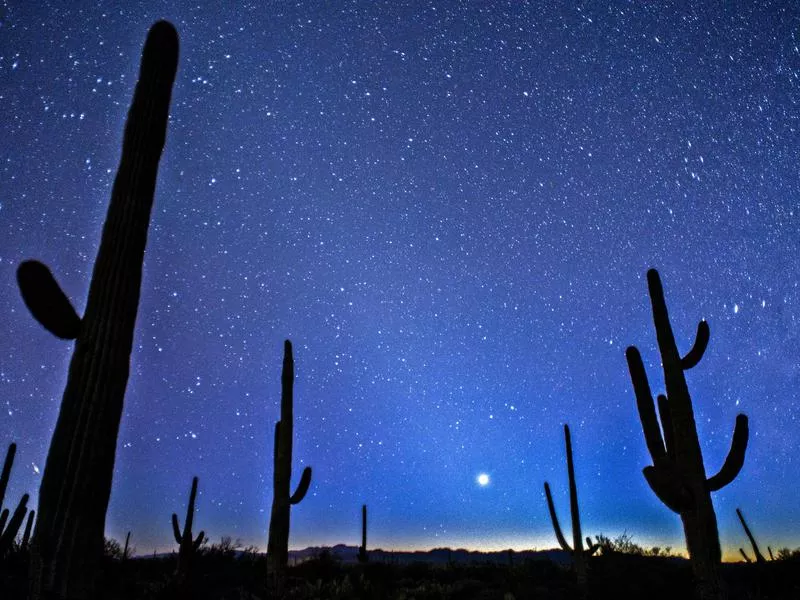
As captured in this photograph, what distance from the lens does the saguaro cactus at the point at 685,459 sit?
18.9 ft

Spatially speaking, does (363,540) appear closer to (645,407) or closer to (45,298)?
(645,407)

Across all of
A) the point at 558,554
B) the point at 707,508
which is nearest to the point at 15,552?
the point at 707,508

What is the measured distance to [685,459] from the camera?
20.4ft

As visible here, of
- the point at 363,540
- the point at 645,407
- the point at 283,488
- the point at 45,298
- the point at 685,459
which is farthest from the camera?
the point at 363,540

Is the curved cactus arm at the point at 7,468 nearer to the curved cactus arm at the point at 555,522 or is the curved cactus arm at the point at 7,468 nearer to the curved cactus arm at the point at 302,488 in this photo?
the curved cactus arm at the point at 302,488

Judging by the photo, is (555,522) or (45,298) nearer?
(45,298)

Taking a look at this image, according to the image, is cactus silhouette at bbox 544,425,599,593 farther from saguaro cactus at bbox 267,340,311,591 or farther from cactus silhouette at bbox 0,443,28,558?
cactus silhouette at bbox 0,443,28,558

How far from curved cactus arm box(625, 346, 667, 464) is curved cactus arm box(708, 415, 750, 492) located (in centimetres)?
65

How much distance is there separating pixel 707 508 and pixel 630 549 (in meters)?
17.4

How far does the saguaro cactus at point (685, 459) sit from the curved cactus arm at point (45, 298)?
613 centimetres

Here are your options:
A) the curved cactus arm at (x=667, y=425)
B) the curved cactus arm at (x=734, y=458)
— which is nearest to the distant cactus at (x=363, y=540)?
the curved cactus arm at (x=667, y=425)

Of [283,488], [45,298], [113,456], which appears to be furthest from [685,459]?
[283,488]

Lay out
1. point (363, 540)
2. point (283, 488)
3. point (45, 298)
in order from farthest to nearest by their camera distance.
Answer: point (363, 540)
point (283, 488)
point (45, 298)

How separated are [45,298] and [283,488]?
8.09m
